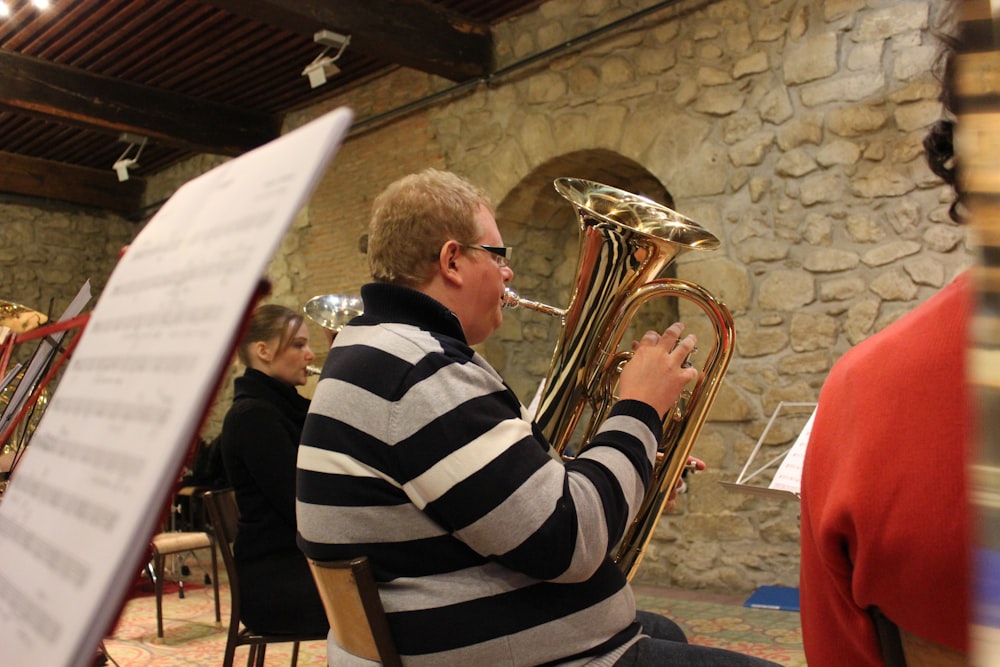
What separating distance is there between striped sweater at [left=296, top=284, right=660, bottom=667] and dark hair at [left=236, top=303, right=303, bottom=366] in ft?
4.94

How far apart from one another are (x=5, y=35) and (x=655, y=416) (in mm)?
5434

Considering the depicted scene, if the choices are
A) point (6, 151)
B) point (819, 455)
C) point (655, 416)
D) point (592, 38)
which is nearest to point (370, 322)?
point (655, 416)

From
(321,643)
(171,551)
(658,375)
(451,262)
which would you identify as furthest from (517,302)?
(171,551)

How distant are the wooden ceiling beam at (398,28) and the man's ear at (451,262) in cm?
325

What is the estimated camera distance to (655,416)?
1.36m

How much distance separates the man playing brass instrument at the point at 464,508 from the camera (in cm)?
112

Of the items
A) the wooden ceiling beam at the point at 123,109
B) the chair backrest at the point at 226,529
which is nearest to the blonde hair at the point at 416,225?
the chair backrest at the point at 226,529

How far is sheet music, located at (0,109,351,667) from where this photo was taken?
15.7 inches

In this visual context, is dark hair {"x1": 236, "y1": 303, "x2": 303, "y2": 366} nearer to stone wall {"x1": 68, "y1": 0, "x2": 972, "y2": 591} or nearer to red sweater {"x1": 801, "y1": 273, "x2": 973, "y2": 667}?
stone wall {"x1": 68, "y1": 0, "x2": 972, "y2": 591}

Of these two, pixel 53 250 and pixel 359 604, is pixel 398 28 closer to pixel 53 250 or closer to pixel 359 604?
pixel 359 604

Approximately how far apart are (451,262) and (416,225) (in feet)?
0.29

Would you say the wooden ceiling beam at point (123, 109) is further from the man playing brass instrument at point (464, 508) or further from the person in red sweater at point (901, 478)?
the person in red sweater at point (901, 478)

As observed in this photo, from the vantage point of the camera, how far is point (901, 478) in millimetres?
723

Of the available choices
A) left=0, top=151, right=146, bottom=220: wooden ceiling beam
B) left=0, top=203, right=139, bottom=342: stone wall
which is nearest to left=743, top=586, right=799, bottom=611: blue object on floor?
left=0, top=203, right=139, bottom=342: stone wall
